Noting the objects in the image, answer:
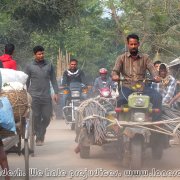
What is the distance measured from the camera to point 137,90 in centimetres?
742

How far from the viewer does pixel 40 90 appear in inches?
393

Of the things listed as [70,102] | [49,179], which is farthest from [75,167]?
[70,102]

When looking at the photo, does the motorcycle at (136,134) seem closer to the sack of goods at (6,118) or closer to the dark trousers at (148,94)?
the dark trousers at (148,94)

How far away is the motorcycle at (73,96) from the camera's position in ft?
42.3

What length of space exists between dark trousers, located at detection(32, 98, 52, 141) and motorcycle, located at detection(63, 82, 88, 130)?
278cm

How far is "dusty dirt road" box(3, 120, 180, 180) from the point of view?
693cm

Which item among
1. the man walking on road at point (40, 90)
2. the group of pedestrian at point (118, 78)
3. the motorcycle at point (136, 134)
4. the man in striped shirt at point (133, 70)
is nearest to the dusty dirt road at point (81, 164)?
the motorcycle at point (136, 134)

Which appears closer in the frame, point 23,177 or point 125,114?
point 23,177

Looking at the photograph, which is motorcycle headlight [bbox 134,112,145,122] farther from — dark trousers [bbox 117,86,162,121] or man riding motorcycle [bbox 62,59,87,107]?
man riding motorcycle [bbox 62,59,87,107]

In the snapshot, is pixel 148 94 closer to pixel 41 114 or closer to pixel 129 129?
pixel 129 129

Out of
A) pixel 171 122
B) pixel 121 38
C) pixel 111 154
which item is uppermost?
pixel 121 38

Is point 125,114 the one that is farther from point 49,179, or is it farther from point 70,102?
point 70,102

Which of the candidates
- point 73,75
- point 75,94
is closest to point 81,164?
point 73,75

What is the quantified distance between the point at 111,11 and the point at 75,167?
689 inches
